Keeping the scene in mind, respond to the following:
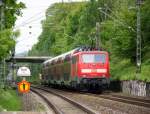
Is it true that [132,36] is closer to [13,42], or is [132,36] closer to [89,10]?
[13,42]

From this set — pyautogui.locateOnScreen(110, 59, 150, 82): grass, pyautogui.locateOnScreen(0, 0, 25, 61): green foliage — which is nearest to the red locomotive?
pyautogui.locateOnScreen(110, 59, 150, 82): grass

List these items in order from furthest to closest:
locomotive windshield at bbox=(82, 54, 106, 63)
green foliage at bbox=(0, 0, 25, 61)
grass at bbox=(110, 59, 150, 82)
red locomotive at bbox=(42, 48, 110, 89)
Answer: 1. grass at bbox=(110, 59, 150, 82)
2. locomotive windshield at bbox=(82, 54, 106, 63)
3. red locomotive at bbox=(42, 48, 110, 89)
4. green foliage at bbox=(0, 0, 25, 61)

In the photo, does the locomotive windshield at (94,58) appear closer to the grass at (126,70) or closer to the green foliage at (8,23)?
the grass at (126,70)

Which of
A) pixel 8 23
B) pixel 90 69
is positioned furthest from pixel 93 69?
pixel 8 23

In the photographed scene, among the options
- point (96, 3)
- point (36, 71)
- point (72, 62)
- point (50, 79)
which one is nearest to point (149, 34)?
point (72, 62)

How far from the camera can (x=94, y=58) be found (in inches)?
1903

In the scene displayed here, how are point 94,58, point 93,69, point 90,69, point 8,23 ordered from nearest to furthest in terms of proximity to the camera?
point 8,23 → point 93,69 → point 90,69 → point 94,58

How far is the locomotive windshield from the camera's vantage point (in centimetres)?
4822

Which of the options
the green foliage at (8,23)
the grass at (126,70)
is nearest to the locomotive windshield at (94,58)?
the grass at (126,70)

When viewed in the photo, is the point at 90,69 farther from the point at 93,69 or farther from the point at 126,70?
the point at 126,70

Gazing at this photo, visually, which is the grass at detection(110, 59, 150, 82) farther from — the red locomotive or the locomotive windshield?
the locomotive windshield

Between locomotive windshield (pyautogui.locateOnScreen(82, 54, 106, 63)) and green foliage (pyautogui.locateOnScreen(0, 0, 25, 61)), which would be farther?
locomotive windshield (pyautogui.locateOnScreen(82, 54, 106, 63))

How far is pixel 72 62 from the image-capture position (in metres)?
50.4

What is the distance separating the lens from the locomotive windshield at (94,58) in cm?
4822
